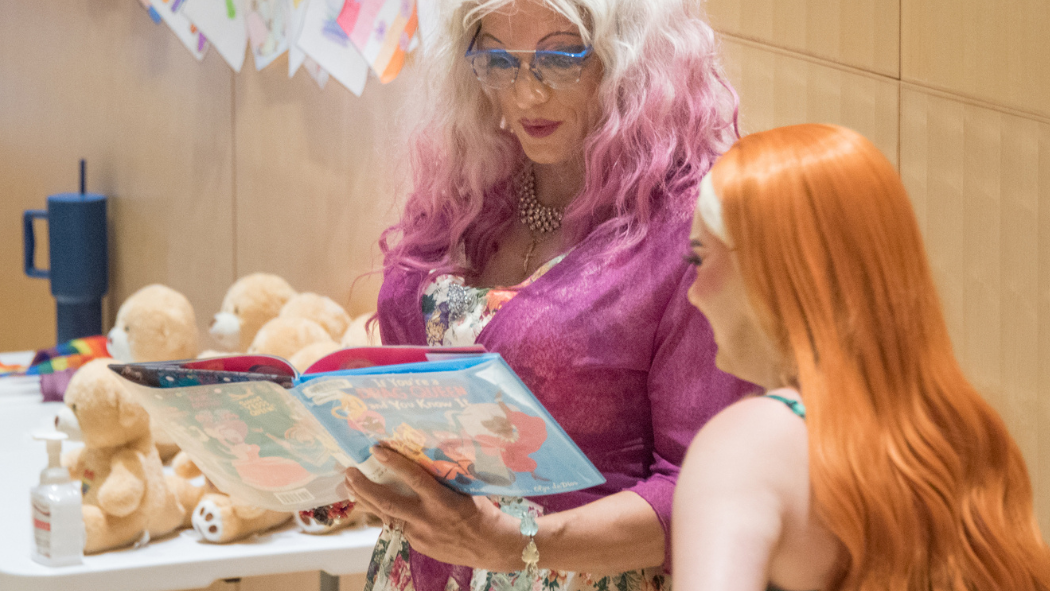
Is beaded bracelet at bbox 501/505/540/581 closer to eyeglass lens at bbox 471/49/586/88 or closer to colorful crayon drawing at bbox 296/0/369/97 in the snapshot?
eyeglass lens at bbox 471/49/586/88

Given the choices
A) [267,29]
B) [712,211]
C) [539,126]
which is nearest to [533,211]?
[539,126]

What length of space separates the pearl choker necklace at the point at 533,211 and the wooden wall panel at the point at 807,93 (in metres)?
0.59

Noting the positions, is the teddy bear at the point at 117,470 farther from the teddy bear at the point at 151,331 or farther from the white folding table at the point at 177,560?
the teddy bear at the point at 151,331

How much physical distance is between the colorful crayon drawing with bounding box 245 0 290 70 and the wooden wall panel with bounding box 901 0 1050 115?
1.48 meters

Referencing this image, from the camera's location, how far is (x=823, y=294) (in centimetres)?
65

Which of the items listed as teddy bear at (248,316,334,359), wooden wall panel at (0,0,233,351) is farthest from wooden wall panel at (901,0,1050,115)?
wooden wall panel at (0,0,233,351)

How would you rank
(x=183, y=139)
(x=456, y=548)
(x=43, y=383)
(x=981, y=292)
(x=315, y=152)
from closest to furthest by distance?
(x=456, y=548) → (x=981, y=292) → (x=315, y=152) → (x=43, y=383) → (x=183, y=139)

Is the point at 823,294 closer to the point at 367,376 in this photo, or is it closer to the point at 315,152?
the point at 367,376

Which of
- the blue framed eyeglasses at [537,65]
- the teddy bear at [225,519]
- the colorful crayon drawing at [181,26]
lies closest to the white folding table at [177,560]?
the teddy bear at [225,519]

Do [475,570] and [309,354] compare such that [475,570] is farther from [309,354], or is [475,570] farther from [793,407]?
[309,354]

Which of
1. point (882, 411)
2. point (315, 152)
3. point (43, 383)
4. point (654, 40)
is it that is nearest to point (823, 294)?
point (882, 411)

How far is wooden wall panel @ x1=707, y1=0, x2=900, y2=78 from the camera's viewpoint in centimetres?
173

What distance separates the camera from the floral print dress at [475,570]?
3.54ft

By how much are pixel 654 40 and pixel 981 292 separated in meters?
0.98
